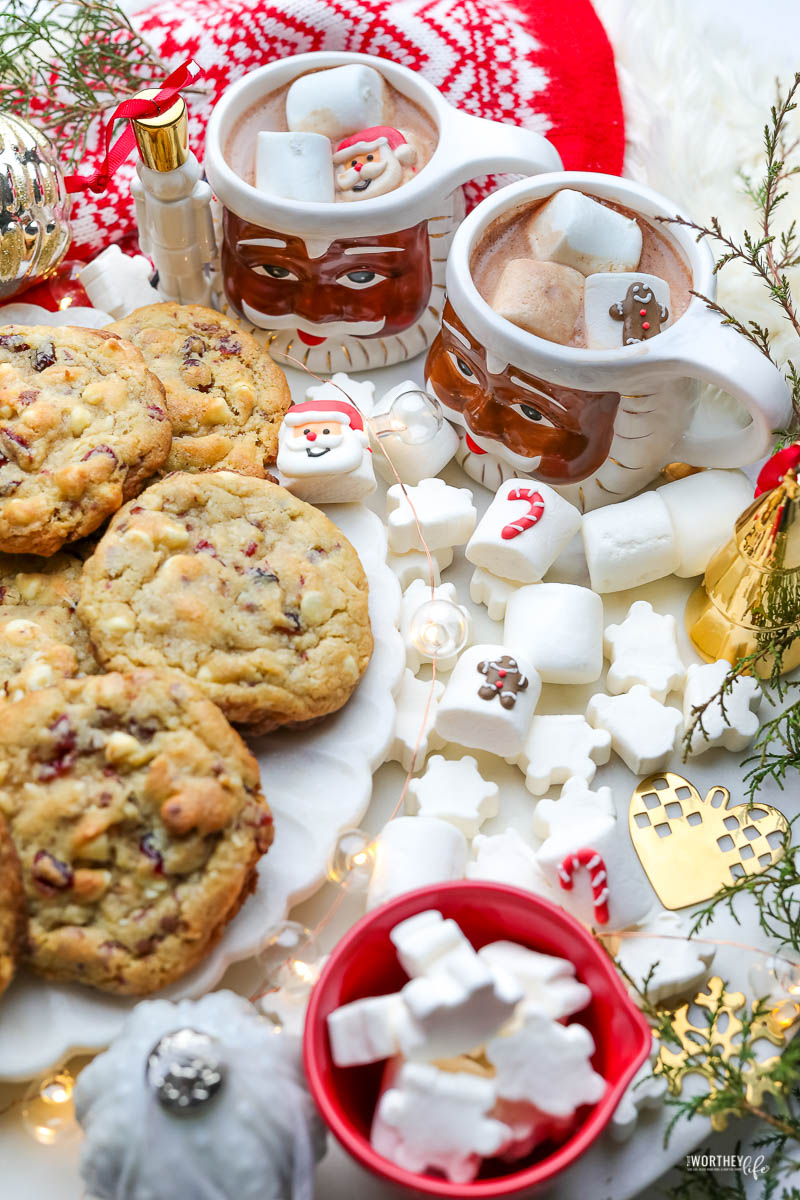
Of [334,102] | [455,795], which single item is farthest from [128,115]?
[455,795]

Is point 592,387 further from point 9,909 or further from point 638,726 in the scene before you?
point 9,909

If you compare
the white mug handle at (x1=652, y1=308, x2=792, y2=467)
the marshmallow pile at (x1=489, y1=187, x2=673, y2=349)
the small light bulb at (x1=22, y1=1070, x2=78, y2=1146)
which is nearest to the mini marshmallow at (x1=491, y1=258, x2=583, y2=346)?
the marshmallow pile at (x1=489, y1=187, x2=673, y2=349)

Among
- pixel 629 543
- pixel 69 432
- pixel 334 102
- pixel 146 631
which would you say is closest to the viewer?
pixel 146 631

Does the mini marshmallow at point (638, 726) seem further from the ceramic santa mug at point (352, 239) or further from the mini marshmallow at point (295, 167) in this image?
the mini marshmallow at point (295, 167)

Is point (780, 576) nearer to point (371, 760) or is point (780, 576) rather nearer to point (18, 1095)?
point (371, 760)

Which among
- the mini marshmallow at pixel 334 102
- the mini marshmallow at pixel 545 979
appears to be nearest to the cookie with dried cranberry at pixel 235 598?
the mini marshmallow at pixel 545 979

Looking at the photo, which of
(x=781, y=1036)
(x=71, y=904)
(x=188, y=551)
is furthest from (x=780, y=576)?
(x=71, y=904)

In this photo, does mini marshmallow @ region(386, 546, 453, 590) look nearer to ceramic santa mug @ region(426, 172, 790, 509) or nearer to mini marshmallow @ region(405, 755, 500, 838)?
ceramic santa mug @ region(426, 172, 790, 509)
